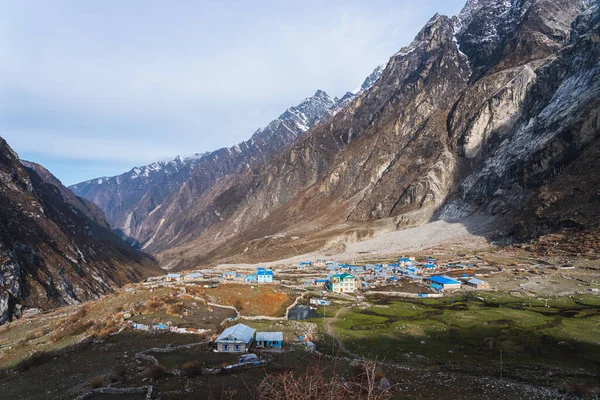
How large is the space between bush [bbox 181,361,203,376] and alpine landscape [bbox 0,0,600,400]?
31 centimetres

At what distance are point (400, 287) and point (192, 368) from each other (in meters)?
50.5

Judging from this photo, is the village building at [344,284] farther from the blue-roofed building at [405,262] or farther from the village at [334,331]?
the blue-roofed building at [405,262]

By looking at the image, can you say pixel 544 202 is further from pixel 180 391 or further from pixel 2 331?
pixel 2 331

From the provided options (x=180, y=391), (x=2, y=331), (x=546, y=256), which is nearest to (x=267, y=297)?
(x=180, y=391)

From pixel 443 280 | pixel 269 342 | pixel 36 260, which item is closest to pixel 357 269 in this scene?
pixel 443 280

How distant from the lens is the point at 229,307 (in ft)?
171

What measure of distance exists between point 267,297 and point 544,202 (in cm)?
8704

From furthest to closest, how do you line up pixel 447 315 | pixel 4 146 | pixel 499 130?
pixel 499 130, pixel 4 146, pixel 447 315

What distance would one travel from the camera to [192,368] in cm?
2669

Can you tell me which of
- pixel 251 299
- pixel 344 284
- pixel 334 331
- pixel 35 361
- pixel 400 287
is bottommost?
pixel 400 287

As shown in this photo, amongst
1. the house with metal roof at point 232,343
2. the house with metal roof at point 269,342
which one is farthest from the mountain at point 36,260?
the house with metal roof at point 269,342

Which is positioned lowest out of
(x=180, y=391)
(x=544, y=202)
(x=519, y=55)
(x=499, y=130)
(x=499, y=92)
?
(x=180, y=391)

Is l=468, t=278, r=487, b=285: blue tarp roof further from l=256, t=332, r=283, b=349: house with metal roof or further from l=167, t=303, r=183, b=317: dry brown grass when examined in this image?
l=167, t=303, r=183, b=317: dry brown grass

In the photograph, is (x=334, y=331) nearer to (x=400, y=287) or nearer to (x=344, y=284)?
(x=344, y=284)
